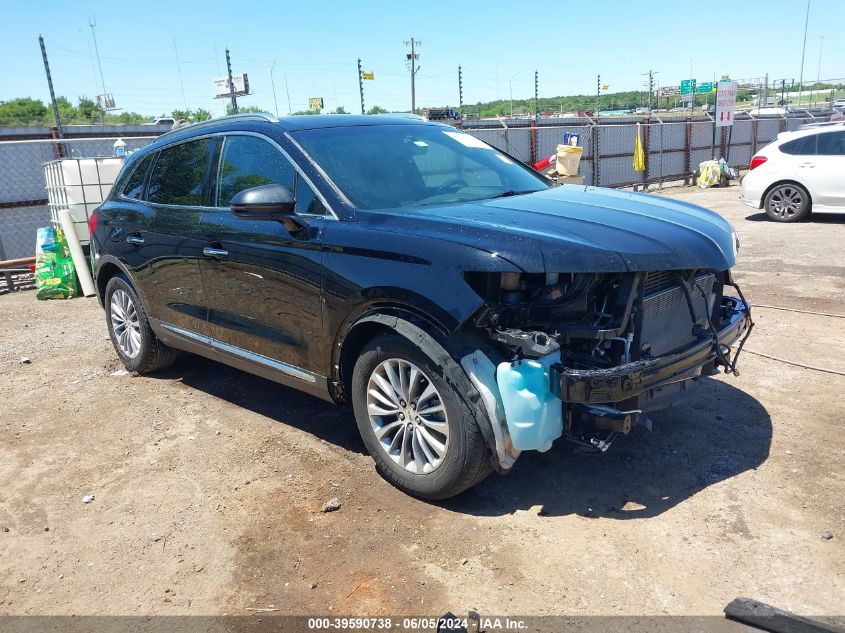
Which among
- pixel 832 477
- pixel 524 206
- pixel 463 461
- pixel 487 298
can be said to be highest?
pixel 524 206

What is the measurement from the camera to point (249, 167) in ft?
14.0

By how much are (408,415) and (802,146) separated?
1080 centimetres

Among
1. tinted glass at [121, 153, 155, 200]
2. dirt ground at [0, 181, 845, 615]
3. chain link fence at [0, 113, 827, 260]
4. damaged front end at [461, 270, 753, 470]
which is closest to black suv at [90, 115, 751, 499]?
damaged front end at [461, 270, 753, 470]

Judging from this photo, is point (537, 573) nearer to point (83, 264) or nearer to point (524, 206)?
point (524, 206)

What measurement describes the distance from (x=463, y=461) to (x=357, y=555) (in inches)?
25.1

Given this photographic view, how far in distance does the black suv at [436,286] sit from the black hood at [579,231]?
0.04ft

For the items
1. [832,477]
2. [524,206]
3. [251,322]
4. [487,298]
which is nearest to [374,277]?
[487,298]

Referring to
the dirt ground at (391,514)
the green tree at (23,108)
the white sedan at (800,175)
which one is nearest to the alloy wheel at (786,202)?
the white sedan at (800,175)

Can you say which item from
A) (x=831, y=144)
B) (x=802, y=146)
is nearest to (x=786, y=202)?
(x=802, y=146)

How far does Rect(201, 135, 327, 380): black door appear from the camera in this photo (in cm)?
380

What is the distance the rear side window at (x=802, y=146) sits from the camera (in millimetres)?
11453

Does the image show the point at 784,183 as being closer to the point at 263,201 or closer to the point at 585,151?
the point at 585,151

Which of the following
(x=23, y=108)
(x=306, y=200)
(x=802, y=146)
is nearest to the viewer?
(x=306, y=200)

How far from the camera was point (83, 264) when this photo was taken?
898 cm
